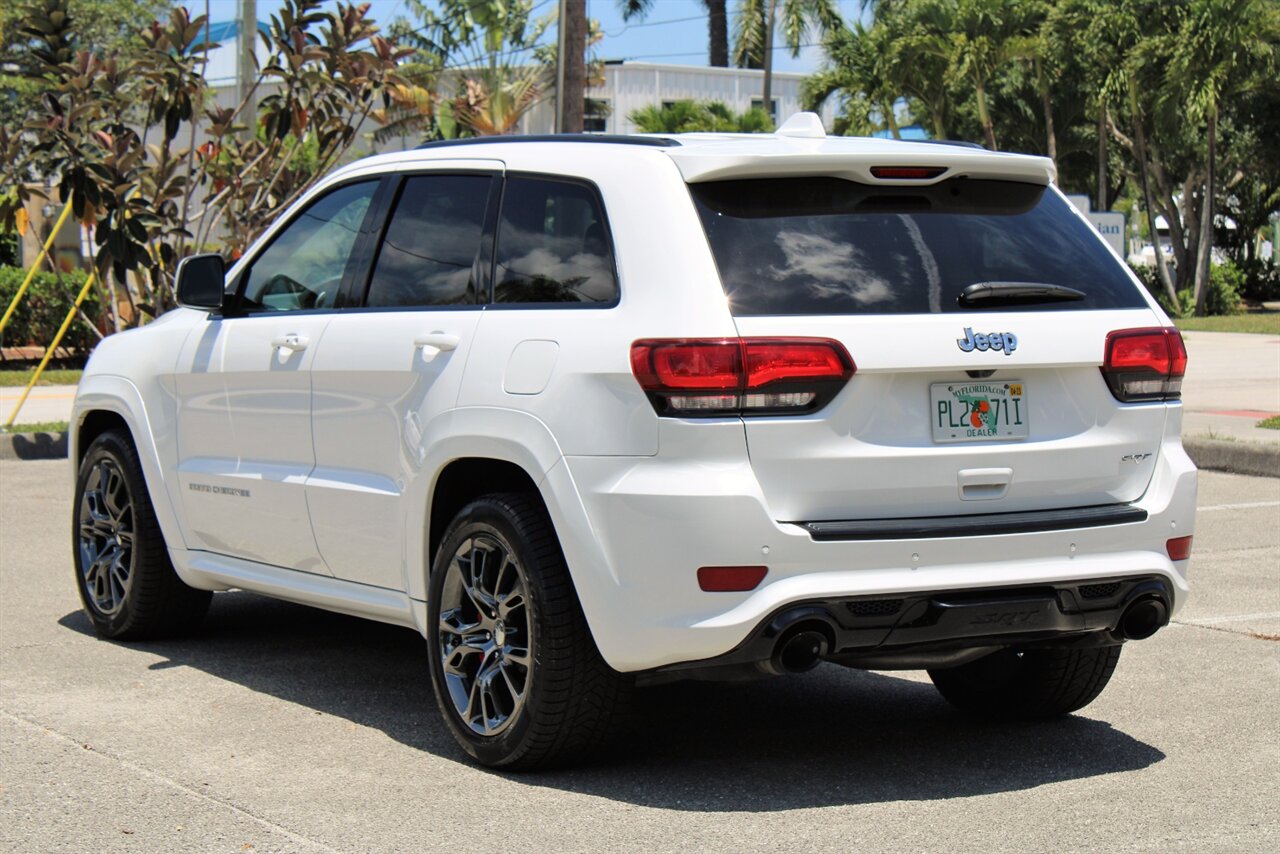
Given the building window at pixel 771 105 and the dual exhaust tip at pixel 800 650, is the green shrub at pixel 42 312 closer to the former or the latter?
the dual exhaust tip at pixel 800 650

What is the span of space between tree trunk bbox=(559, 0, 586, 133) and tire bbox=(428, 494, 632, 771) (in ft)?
69.1

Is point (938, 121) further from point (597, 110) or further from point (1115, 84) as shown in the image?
point (597, 110)

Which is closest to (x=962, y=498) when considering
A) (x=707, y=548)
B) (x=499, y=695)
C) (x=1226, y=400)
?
(x=707, y=548)

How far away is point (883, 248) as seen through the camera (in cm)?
512

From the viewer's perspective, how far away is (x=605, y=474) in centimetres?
486

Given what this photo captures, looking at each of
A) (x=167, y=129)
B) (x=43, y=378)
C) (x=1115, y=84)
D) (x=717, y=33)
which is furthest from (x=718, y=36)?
(x=167, y=129)

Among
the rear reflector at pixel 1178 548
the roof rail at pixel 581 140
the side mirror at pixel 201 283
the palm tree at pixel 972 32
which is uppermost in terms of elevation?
the palm tree at pixel 972 32

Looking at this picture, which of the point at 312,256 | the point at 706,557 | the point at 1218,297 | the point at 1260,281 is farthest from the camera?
the point at 1260,281

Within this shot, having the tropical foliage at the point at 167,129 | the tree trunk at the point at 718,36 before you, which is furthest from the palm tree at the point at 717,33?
the tropical foliage at the point at 167,129

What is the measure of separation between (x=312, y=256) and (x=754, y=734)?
2.30 metres

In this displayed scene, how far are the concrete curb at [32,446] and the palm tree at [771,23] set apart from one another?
37.7 m

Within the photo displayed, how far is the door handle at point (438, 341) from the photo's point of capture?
5.49 m

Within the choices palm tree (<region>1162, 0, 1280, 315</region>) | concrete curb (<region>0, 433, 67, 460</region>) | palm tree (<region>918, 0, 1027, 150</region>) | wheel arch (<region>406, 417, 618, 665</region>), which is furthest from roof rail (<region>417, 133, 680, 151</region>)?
palm tree (<region>918, 0, 1027, 150</region>)

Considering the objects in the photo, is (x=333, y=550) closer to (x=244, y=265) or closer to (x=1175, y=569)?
(x=244, y=265)
